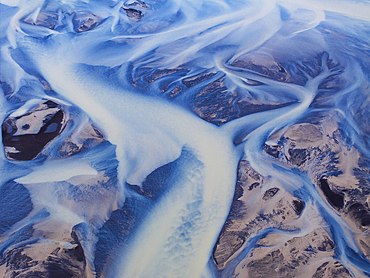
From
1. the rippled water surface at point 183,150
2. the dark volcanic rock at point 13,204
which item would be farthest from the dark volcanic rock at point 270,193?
the dark volcanic rock at point 13,204

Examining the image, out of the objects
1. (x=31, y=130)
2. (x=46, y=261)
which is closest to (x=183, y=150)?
(x=46, y=261)

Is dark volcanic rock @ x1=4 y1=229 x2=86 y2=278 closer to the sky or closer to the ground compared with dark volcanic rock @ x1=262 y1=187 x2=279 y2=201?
closer to the ground

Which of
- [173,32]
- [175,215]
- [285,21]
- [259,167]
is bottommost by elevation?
[175,215]

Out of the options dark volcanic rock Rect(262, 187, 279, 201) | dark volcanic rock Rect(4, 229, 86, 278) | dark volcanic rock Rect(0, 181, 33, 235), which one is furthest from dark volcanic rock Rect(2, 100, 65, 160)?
dark volcanic rock Rect(262, 187, 279, 201)

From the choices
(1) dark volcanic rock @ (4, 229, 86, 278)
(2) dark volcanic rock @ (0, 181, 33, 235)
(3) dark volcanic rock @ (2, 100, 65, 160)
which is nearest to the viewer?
(1) dark volcanic rock @ (4, 229, 86, 278)

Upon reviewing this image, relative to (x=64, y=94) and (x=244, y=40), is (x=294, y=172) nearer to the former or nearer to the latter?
(x=244, y=40)

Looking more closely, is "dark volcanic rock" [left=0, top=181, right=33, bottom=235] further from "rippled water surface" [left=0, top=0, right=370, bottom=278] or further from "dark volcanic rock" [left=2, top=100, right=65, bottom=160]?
"dark volcanic rock" [left=2, top=100, right=65, bottom=160]

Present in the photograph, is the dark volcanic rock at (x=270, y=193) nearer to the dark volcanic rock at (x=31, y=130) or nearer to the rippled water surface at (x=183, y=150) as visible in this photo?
the rippled water surface at (x=183, y=150)

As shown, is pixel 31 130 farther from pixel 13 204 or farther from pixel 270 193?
pixel 270 193

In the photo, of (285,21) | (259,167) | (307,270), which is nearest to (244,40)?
(285,21)
